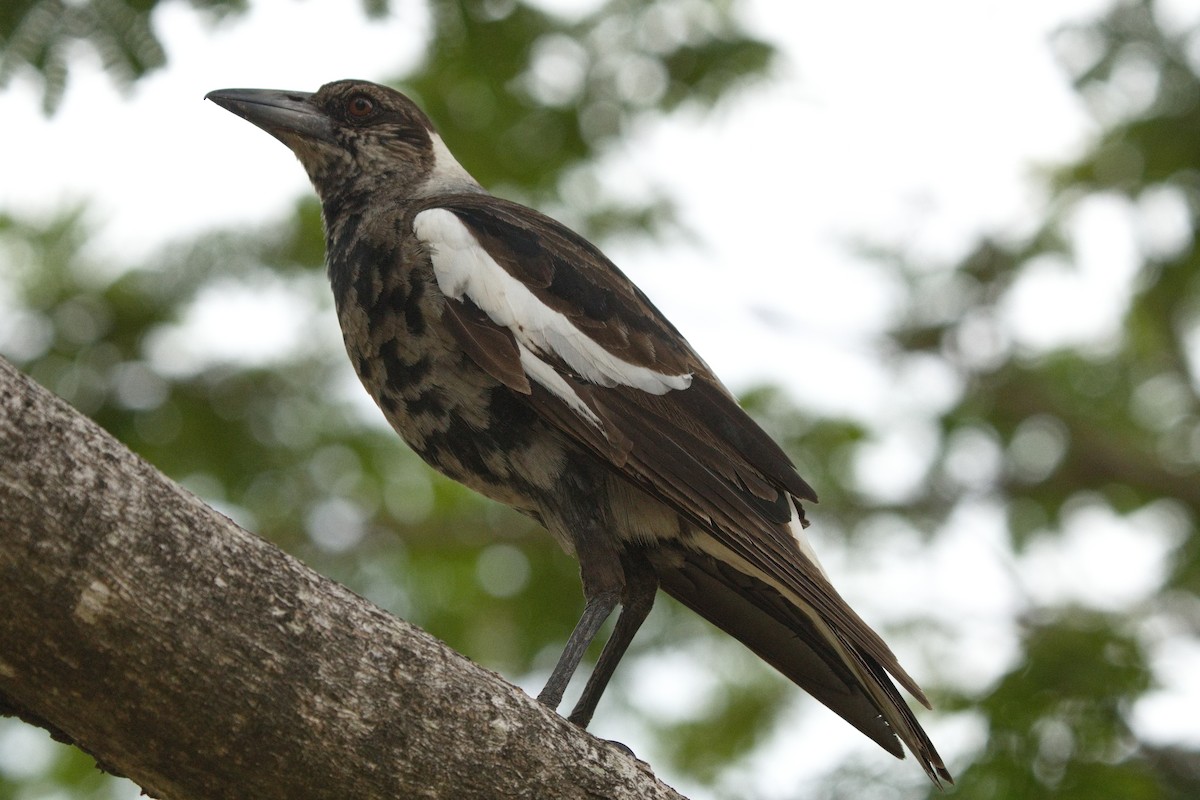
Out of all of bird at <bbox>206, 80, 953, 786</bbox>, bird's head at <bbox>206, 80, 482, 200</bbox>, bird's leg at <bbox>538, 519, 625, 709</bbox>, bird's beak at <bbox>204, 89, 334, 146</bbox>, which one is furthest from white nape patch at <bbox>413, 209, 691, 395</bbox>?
bird's beak at <bbox>204, 89, 334, 146</bbox>

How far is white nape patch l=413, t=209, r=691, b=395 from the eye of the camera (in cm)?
315

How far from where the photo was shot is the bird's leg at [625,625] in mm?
3273

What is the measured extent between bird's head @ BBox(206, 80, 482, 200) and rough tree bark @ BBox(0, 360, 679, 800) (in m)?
2.03

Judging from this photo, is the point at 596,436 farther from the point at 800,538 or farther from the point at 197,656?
the point at 197,656

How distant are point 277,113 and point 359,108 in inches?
10.3

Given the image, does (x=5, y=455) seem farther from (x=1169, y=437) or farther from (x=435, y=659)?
(x=1169, y=437)

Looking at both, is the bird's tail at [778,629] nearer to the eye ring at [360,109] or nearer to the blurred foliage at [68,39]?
the eye ring at [360,109]

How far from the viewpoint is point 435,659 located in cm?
225

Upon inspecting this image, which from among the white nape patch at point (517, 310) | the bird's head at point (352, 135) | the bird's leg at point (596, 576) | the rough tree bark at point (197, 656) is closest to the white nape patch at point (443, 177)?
the bird's head at point (352, 135)

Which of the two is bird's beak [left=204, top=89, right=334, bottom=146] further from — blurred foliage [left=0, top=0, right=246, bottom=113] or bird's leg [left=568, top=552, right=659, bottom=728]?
bird's leg [left=568, top=552, right=659, bottom=728]

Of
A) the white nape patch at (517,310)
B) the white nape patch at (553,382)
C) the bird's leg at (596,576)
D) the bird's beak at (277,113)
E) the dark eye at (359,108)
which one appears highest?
the dark eye at (359,108)

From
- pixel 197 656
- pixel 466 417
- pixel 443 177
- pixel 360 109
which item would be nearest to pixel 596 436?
pixel 466 417

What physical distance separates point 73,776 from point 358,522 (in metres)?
1.63

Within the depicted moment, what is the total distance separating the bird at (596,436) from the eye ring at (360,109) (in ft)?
2.63
